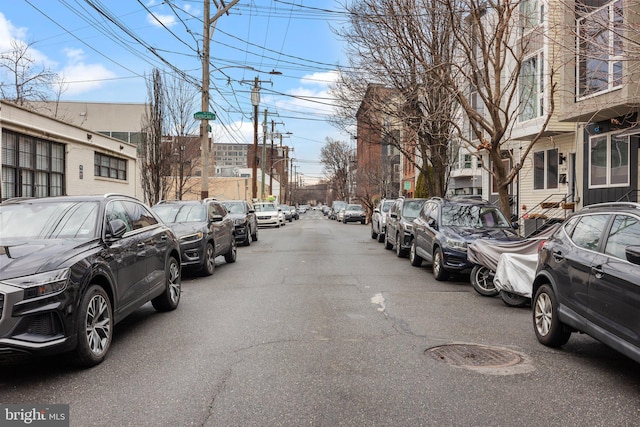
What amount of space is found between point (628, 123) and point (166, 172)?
17.1 metres

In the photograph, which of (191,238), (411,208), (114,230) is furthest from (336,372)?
(411,208)

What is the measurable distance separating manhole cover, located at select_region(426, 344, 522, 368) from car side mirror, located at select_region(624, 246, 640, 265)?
5.11ft

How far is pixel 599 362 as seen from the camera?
5.32 metres

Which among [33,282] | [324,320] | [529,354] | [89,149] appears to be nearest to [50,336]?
[33,282]

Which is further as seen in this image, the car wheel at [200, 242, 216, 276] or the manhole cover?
the car wheel at [200, 242, 216, 276]

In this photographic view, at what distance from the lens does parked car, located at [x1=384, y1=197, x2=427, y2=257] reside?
15.1 meters

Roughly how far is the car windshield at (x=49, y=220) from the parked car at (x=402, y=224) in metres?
10.2

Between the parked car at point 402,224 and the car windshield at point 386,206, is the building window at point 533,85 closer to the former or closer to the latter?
the parked car at point 402,224

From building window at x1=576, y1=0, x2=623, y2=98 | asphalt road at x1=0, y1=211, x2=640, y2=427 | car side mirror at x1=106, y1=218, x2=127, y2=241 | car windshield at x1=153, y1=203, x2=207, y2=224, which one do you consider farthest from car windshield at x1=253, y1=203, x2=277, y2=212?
car side mirror at x1=106, y1=218, x2=127, y2=241

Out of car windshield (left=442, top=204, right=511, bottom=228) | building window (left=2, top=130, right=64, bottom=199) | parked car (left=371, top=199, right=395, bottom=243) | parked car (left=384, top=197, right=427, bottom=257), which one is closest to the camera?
car windshield (left=442, top=204, right=511, bottom=228)

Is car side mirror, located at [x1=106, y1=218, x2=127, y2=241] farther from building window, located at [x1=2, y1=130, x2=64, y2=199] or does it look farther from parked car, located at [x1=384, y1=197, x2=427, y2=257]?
building window, located at [x1=2, y1=130, x2=64, y2=199]

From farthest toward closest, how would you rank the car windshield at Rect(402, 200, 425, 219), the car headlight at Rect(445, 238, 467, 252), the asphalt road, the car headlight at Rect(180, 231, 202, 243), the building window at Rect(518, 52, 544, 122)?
the building window at Rect(518, 52, 544, 122)
the car windshield at Rect(402, 200, 425, 219)
the car headlight at Rect(180, 231, 202, 243)
the car headlight at Rect(445, 238, 467, 252)
the asphalt road

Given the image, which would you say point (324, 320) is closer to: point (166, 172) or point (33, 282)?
point (33, 282)

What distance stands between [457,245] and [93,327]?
284 inches
